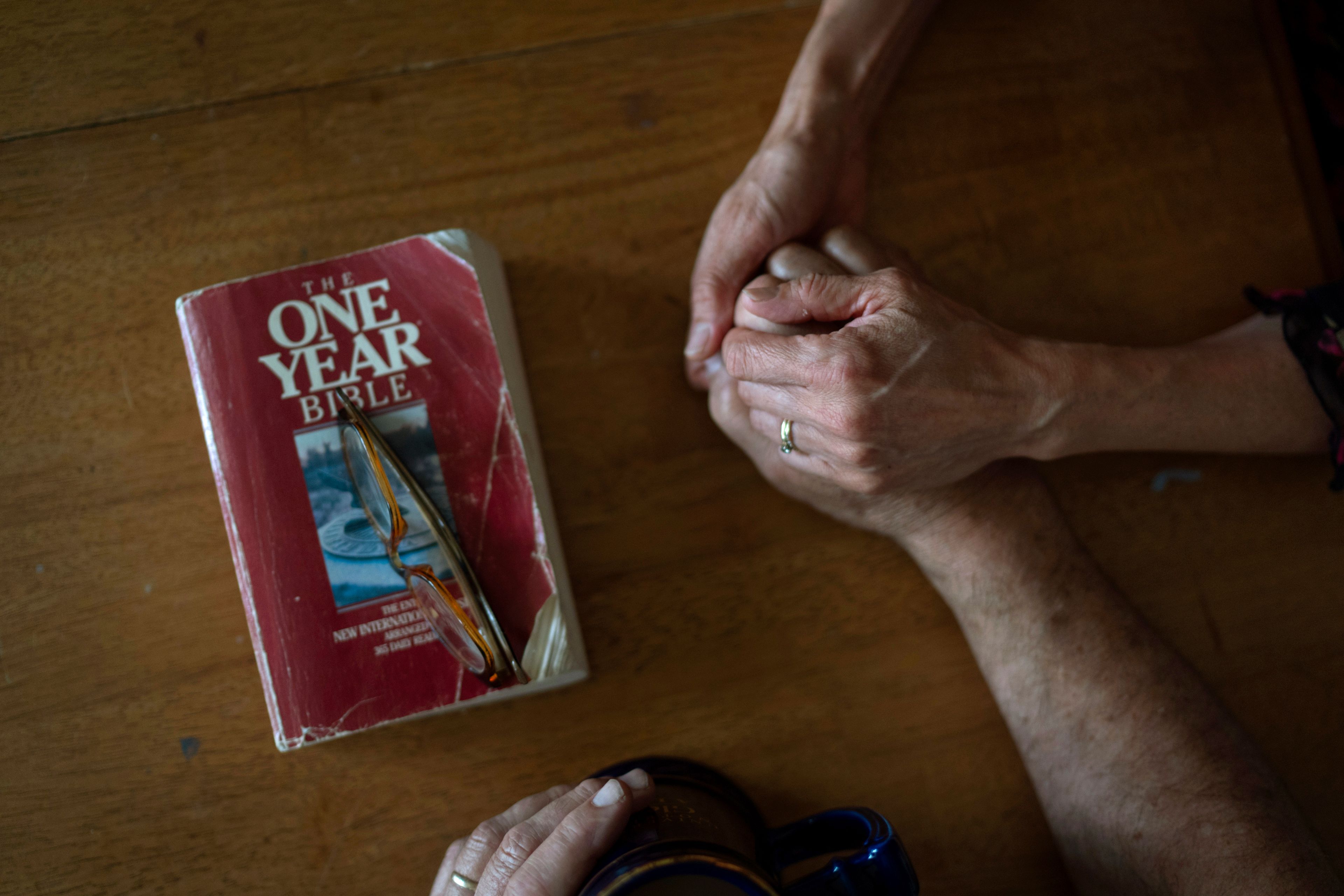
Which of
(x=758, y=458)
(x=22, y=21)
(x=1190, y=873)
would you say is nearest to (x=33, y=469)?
(x=22, y=21)

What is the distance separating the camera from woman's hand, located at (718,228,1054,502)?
1.95 feet

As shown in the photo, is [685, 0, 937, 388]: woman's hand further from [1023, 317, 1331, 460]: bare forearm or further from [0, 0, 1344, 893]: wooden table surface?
[1023, 317, 1331, 460]: bare forearm

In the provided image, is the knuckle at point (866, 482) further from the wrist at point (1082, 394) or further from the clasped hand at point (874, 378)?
the wrist at point (1082, 394)

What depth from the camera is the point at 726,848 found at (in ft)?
1.44

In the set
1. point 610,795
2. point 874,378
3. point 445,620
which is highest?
point 874,378

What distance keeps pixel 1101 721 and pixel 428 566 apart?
0.59 metres

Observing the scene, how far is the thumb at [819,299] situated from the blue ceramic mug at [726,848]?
390 millimetres

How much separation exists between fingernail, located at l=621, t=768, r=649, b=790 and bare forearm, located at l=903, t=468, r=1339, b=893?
0.33m

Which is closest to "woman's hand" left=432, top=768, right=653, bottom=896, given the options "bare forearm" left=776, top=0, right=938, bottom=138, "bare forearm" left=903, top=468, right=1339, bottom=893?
"bare forearm" left=903, top=468, right=1339, bottom=893

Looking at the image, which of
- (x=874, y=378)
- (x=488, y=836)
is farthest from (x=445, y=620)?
(x=874, y=378)

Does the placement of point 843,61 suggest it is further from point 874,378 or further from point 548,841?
point 548,841

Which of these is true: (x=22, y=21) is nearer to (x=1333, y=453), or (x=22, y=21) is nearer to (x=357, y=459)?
(x=357, y=459)

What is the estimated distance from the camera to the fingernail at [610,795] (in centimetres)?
51

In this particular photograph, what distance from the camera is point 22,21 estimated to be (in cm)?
71
